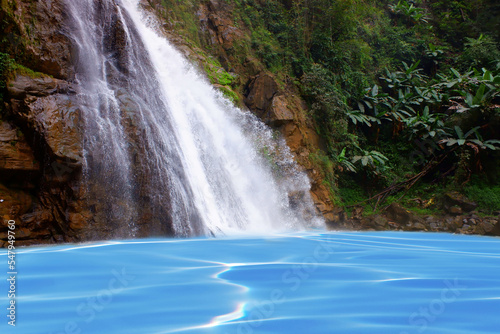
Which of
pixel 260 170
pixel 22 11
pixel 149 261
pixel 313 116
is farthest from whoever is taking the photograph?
pixel 313 116

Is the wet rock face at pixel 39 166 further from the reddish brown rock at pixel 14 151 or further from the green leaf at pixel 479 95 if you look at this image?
the green leaf at pixel 479 95

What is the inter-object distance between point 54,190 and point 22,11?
3537 mm

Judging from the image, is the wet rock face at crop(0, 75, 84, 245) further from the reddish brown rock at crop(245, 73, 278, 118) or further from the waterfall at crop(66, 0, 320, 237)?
the reddish brown rock at crop(245, 73, 278, 118)

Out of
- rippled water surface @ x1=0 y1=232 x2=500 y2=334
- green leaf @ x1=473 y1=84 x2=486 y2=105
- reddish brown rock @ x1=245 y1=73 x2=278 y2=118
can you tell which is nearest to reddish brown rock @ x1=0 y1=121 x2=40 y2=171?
rippled water surface @ x1=0 y1=232 x2=500 y2=334

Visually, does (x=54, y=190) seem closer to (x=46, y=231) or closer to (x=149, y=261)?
(x=46, y=231)

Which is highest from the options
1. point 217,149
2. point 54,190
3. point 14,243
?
point 217,149

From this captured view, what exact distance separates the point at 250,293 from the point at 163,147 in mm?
5583

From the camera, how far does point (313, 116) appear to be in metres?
14.2

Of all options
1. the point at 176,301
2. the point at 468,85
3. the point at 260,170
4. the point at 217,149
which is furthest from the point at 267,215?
the point at 468,85

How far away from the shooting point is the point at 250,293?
9.87 feet

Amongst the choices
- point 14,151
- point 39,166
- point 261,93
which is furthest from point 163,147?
point 261,93

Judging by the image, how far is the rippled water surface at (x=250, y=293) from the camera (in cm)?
235

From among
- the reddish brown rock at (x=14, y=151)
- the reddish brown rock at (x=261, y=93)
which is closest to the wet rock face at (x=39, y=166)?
the reddish brown rock at (x=14, y=151)

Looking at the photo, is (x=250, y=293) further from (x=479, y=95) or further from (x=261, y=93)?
(x=479, y=95)
